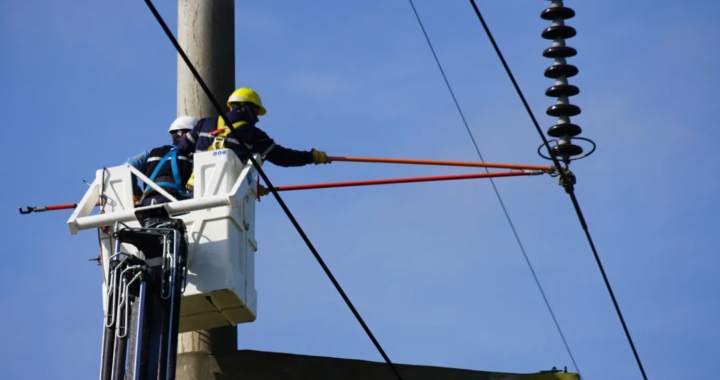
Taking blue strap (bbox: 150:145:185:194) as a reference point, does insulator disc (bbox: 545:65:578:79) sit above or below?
above

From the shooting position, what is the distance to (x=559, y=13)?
36.7 ft

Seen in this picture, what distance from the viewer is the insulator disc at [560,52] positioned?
36.3ft

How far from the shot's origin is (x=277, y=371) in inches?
484

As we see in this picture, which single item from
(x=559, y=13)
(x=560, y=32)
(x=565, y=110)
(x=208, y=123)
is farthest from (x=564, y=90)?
(x=208, y=123)

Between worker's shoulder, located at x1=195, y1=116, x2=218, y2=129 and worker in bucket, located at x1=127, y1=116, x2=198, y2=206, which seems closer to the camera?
worker in bucket, located at x1=127, y1=116, x2=198, y2=206

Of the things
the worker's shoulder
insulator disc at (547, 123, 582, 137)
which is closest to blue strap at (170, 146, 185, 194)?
the worker's shoulder

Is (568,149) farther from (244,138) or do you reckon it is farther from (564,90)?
(244,138)

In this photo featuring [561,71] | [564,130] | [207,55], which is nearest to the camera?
[564,130]

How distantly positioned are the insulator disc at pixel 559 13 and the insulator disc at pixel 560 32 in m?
0.10

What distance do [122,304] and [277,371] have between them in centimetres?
310

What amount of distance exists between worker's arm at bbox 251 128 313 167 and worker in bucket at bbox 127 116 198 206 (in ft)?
1.95

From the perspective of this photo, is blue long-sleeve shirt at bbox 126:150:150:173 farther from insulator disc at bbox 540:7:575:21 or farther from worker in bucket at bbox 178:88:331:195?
insulator disc at bbox 540:7:575:21

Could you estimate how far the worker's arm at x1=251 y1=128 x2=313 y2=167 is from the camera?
1086 centimetres

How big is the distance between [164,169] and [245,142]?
2.36 ft
